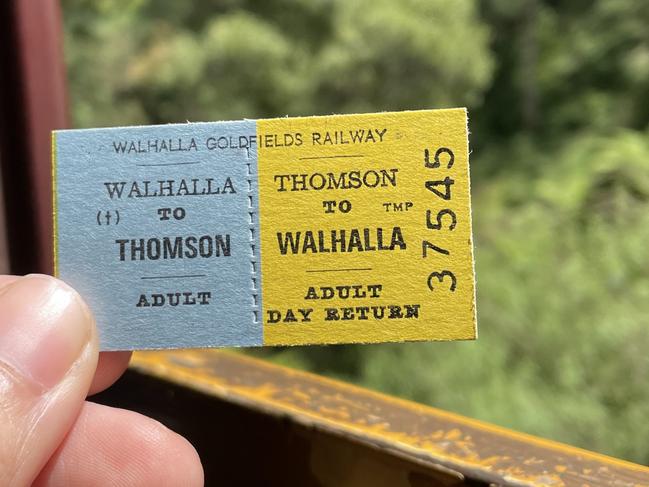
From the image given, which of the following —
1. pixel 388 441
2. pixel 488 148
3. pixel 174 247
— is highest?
pixel 488 148

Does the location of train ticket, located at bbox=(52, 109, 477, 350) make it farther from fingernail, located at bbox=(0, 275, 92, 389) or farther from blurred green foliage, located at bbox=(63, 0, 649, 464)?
blurred green foliage, located at bbox=(63, 0, 649, 464)

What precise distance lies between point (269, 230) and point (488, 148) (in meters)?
2.65

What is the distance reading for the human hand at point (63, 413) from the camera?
0.31 metres

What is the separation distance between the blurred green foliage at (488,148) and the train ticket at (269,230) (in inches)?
42.9

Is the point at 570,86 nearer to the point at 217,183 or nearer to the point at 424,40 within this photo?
the point at 424,40

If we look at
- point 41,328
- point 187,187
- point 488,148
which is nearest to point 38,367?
point 41,328

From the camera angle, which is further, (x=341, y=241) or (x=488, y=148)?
(x=488, y=148)

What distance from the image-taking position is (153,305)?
0.38 m

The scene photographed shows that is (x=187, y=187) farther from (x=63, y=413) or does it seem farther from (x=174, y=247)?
(x=63, y=413)

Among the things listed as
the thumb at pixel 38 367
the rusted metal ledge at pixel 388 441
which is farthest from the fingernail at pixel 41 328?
the rusted metal ledge at pixel 388 441

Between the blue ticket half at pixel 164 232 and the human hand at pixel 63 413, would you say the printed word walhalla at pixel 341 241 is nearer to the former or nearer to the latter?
the blue ticket half at pixel 164 232

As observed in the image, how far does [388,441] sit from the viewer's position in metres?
0.36

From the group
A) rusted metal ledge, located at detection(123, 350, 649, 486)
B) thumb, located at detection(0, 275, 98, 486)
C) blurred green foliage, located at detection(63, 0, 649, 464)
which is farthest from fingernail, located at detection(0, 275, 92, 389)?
blurred green foliage, located at detection(63, 0, 649, 464)

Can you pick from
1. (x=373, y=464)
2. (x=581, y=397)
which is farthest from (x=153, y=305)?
(x=581, y=397)
